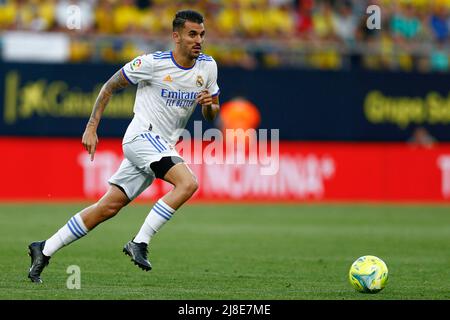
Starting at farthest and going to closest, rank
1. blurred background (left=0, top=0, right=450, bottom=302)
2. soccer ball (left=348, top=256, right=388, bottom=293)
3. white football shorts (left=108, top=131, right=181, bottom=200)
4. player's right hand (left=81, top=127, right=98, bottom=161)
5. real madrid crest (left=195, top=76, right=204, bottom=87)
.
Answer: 1. blurred background (left=0, top=0, right=450, bottom=302)
2. real madrid crest (left=195, top=76, right=204, bottom=87)
3. white football shorts (left=108, top=131, right=181, bottom=200)
4. player's right hand (left=81, top=127, right=98, bottom=161)
5. soccer ball (left=348, top=256, right=388, bottom=293)

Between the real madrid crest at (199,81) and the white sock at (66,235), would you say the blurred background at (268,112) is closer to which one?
the real madrid crest at (199,81)

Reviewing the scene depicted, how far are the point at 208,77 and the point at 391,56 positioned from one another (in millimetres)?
15260

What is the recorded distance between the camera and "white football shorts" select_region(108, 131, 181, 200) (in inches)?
378

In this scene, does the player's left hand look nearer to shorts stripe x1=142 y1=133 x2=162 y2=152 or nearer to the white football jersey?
the white football jersey

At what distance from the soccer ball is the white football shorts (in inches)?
80.9

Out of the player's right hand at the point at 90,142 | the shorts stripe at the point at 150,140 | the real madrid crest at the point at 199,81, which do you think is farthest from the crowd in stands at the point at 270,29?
the player's right hand at the point at 90,142

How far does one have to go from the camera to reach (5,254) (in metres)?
12.2

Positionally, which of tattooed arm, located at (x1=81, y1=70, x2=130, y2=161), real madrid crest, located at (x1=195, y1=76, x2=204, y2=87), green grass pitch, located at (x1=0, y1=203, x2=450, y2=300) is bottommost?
green grass pitch, located at (x1=0, y1=203, x2=450, y2=300)

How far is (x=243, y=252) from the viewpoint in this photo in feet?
44.2

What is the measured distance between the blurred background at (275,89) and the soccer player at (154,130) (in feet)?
36.0

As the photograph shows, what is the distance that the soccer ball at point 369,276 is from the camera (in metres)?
9.16

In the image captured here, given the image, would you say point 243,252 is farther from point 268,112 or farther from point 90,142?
point 268,112

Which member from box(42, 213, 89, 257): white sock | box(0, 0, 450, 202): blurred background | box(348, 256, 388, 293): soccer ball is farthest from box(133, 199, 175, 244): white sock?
box(0, 0, 450, 202): blurred background
